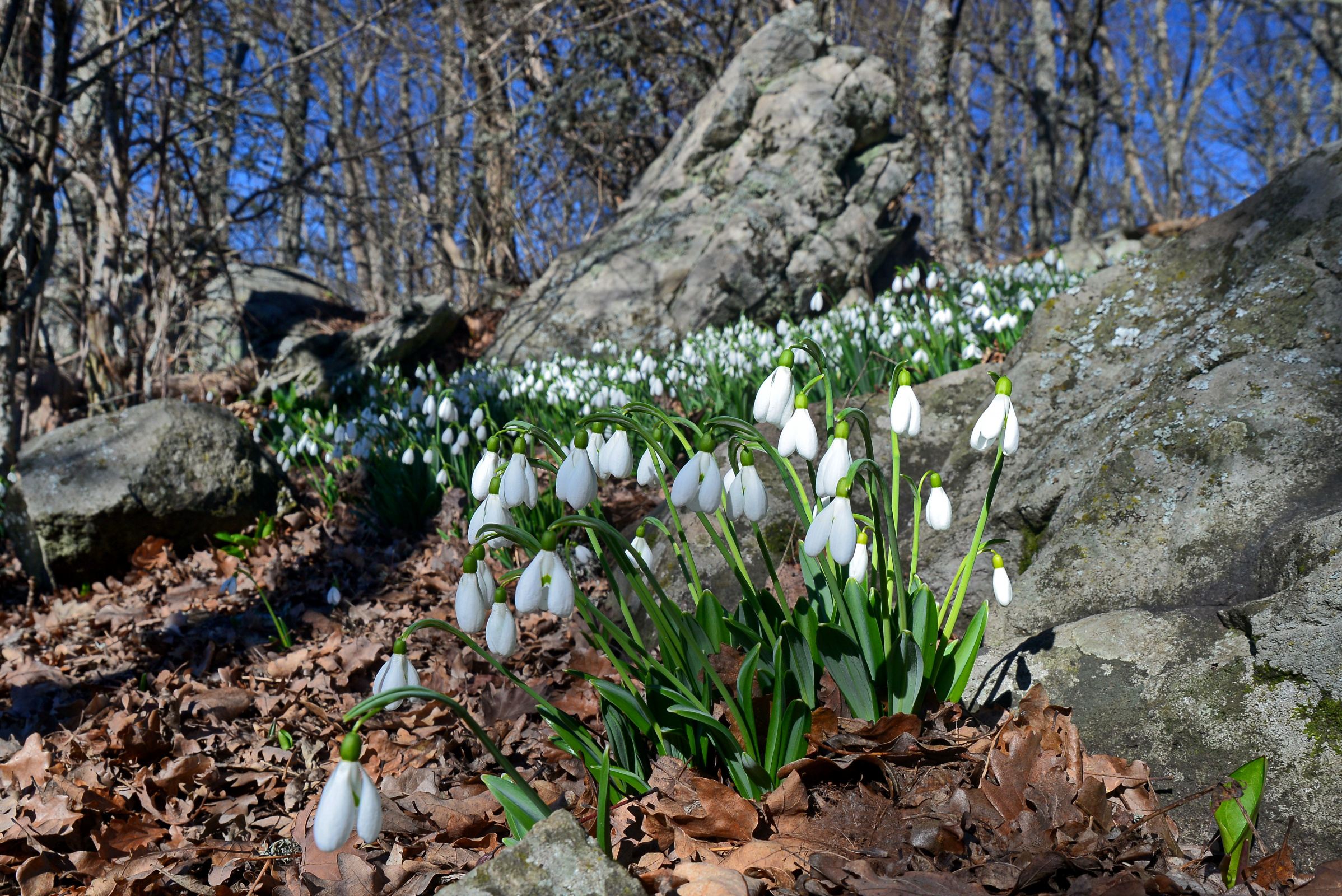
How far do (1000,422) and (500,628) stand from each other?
1.06 meters

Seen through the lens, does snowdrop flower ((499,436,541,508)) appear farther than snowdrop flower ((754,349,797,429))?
No

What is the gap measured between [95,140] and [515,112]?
193 inches

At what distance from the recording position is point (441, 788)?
2135 millimetres

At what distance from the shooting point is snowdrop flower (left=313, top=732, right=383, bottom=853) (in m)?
1.12

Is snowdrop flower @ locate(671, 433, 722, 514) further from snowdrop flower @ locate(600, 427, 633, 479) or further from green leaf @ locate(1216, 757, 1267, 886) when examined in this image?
green leaf @ locate(1216, 757, 1267, 886)

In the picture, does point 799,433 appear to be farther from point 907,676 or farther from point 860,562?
point 907,676

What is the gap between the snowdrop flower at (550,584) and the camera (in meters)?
1.38

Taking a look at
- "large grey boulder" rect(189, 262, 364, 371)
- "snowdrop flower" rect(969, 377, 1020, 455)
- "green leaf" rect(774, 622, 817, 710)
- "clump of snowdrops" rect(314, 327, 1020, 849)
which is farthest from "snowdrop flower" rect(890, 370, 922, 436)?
"large grey boulder" rect(189, 262, 364, 371)

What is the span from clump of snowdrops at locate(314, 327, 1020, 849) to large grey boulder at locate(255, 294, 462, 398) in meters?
6.10

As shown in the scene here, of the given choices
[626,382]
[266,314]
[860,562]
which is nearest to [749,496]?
[860,562]

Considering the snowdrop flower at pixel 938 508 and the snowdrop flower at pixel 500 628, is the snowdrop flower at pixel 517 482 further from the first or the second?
the snowdrop flower at pixel 938 508

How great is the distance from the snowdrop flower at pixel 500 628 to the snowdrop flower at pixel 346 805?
0.32 meters

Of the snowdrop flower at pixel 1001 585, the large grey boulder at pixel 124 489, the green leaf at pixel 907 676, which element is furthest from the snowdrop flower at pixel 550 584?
the large grey boulder at pixel 124 489

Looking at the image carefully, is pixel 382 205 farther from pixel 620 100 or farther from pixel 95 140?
pixel 95 140
